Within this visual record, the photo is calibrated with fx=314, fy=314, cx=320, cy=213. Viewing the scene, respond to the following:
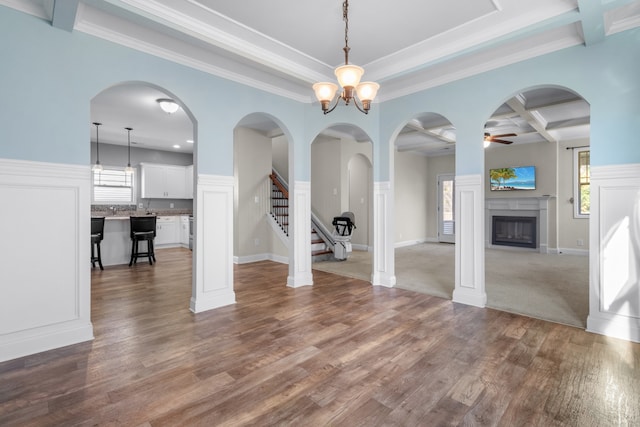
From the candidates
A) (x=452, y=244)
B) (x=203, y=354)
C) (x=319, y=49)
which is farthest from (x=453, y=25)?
(x=452, y=244)

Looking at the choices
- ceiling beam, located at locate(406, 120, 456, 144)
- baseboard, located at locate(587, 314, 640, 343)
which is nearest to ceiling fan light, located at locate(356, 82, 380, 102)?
baseboard, located at locate(587, 314, 640, 343)

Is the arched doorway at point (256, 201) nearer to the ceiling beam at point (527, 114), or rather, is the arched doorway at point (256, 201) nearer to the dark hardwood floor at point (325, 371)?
the dark hardwood floor at point (325, 371)

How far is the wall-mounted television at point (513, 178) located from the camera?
26.2 ft

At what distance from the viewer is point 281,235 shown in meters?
6.50

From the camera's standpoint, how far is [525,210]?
8070 millimetres

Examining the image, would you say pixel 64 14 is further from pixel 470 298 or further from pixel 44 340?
pixel 470 298

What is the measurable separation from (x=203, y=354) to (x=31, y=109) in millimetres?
2416

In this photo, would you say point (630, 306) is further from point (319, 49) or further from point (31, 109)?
point (31, 109)

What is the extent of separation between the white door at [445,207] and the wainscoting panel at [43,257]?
9001mm

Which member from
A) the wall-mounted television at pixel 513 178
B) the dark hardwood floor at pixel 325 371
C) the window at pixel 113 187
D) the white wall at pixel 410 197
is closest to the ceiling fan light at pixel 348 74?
the dark hardwood floor at pixel 325 371

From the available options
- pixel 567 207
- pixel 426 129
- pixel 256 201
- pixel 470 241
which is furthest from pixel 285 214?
pixel 567 207

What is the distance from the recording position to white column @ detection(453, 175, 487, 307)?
12.1 ft

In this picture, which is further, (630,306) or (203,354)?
(630,306)

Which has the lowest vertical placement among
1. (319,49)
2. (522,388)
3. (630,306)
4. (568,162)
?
(522,388)
